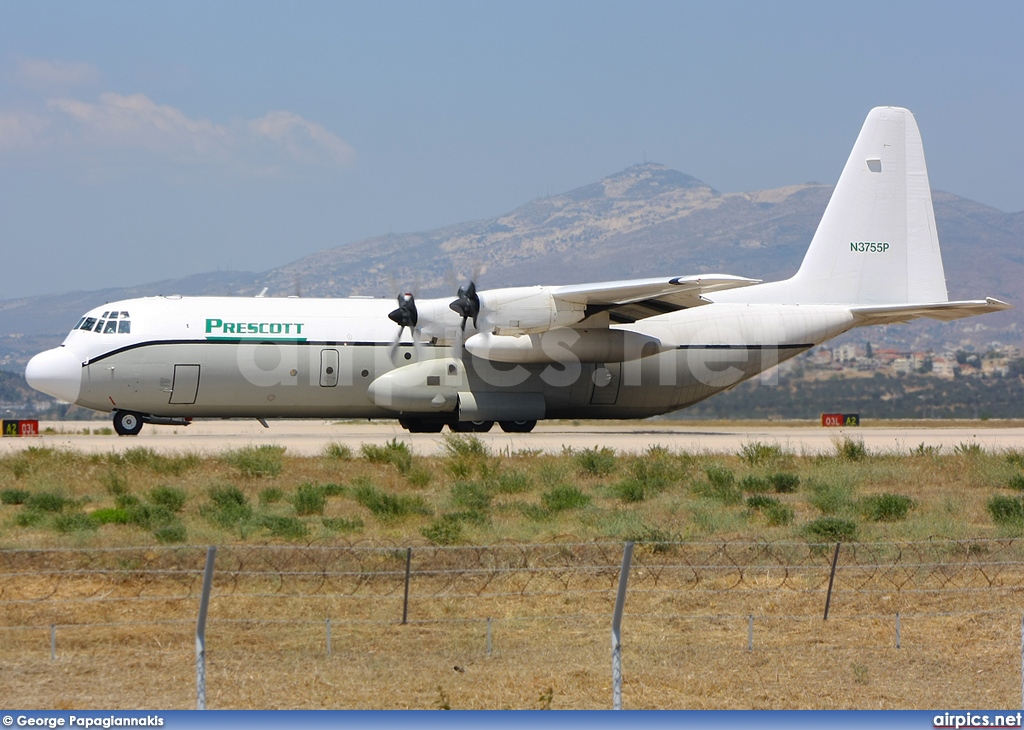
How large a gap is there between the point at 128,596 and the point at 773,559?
25.9 ft

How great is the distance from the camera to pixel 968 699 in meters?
Answer: 9.45

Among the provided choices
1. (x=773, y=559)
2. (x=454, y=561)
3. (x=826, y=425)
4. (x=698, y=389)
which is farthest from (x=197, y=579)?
(x=826, y=425)

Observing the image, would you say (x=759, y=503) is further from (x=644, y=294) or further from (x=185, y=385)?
(x=185, y=385)

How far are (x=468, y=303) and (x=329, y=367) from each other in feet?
13.0

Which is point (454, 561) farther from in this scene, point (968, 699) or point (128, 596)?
point (968, 699)

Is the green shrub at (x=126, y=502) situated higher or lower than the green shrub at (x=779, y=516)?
higher

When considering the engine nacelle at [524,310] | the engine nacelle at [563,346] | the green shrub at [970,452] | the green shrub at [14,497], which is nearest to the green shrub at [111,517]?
the green shrub at [14,497]

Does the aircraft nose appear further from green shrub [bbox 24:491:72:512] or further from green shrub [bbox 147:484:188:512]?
green shrub [bbox 147:484:188:512]

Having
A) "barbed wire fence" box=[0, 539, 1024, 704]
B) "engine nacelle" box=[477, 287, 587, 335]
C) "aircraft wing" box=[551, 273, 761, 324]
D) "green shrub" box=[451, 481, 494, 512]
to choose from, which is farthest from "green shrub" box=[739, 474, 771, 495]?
"engine nacelle" box=[477, 287, 587, 335]

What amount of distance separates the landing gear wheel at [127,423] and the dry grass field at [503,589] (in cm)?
757

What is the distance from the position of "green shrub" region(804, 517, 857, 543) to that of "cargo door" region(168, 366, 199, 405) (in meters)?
17.0

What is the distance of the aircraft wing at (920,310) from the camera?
101 feet

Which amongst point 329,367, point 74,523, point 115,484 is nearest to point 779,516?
point 74,523

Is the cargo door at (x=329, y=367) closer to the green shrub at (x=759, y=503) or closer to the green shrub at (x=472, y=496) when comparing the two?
the green shrub at (x=472, y=496)
